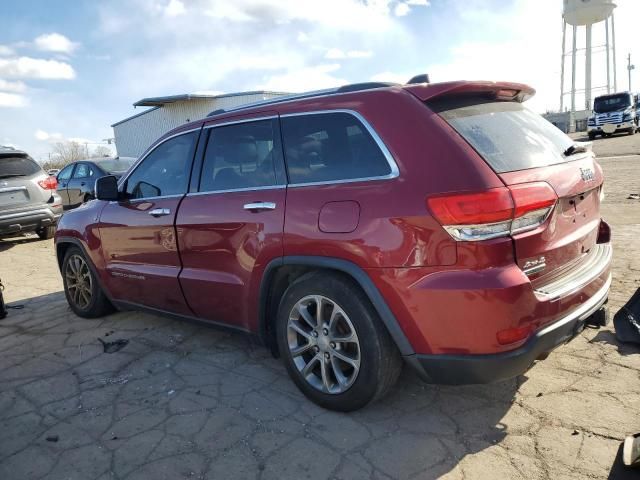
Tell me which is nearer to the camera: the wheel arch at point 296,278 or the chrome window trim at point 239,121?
the wheel arch at point 296,278

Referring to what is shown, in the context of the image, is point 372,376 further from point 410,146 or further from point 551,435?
point 410,146

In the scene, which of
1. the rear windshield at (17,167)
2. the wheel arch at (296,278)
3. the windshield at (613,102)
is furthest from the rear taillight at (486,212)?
the windshield at (613,102)

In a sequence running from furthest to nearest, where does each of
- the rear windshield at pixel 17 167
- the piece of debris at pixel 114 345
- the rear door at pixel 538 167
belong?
the rear windshield at pixel 17 167
the piece of debris at pixel 114 345
the rear door at pixel 538 167

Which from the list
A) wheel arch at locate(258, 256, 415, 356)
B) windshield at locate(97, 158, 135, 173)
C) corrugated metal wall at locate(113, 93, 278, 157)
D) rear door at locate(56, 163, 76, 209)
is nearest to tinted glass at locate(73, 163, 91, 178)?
rear door at locate(56, 163, 76, 209)

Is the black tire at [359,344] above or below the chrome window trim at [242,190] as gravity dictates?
below

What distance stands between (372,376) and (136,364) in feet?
6.63

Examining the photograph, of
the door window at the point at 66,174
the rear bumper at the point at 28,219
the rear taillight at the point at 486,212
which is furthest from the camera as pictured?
the door window at the point at 66,174

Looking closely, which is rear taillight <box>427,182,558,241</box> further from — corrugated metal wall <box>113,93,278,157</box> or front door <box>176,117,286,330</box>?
corrugated metal wall <box>113,93,278,157</box>

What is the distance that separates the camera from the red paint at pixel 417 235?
2281 mm

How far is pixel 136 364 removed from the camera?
378cm

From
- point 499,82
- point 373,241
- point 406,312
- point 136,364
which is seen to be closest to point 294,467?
point 406,312

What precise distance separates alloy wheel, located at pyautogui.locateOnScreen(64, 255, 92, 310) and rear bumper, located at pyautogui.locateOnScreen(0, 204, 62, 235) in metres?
4.04

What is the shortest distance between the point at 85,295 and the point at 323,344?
305 centimetres

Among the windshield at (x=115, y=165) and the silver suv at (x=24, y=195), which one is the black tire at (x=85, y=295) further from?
the windshield at (x=115, y=165)
